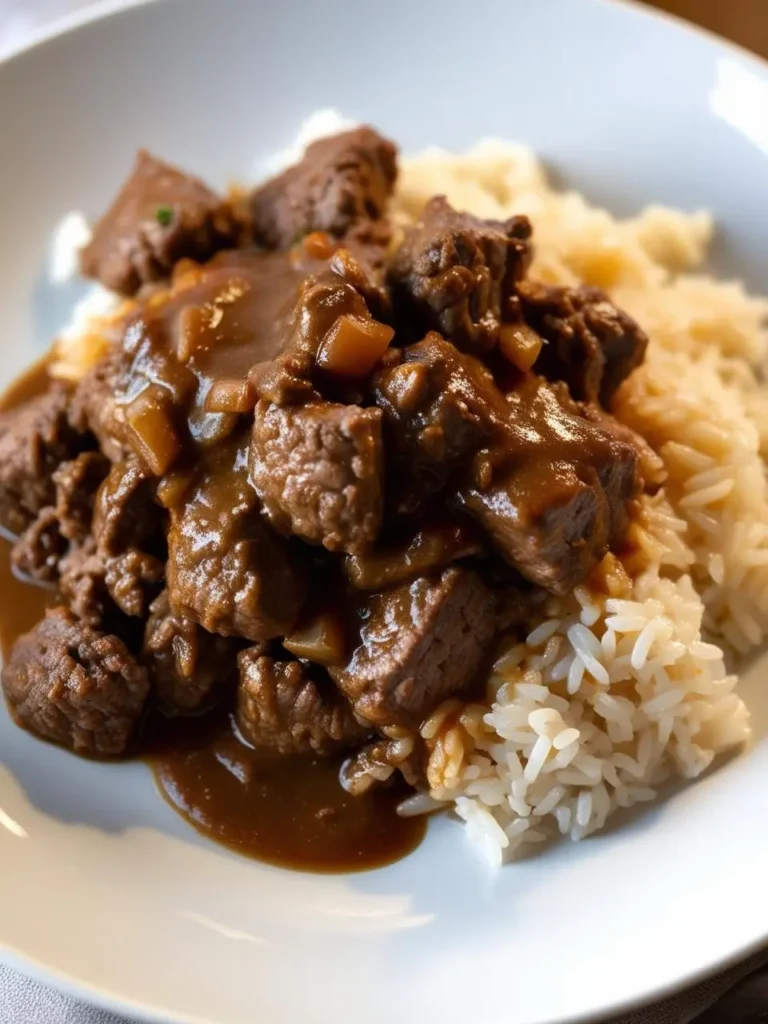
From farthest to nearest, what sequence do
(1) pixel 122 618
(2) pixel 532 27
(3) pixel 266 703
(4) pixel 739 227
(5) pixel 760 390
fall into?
(2) pixel 532 27 < (4) pixel 739 227 < (5) pixel 760 390 < (1) pixel 122 618 < (3) pixel 266 703

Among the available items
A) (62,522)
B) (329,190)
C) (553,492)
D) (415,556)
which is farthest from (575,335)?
(62,522)

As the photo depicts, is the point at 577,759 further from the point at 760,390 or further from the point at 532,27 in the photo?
the point at 532,27

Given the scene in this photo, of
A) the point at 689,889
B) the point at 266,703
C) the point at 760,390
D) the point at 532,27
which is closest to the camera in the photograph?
the point at 689,889

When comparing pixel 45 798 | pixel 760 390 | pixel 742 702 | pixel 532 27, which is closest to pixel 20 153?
pixel 532 27

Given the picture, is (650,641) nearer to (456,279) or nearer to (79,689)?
(456,279)

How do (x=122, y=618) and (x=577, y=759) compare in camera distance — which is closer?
(x=577, y=759)
